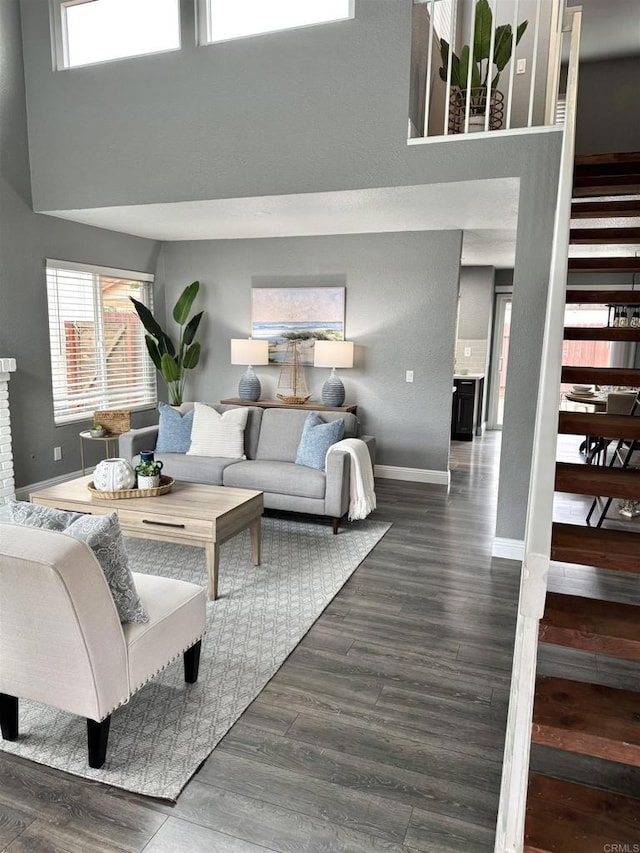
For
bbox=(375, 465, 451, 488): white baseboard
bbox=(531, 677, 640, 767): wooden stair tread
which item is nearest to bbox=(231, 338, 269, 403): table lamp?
bbox=(375, 465, 451, 488): white baseboard

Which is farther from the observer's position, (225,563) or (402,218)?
(402,218)

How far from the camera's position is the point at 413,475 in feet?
20.0

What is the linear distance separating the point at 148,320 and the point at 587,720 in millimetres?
5670

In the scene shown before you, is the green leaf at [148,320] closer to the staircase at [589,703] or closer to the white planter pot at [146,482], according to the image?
the white planter pot at [146,482]

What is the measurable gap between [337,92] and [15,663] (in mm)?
3950

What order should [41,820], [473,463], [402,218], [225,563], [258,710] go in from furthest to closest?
[473,463]
[402,218]
[225,563]
[258,710]
[41,820]

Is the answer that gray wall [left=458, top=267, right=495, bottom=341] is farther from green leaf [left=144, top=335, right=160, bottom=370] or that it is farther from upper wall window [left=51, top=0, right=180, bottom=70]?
upper wall window [left=51, top=0, right=180, bottom=70]

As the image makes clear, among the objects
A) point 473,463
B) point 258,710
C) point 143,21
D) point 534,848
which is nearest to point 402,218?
point 143,21

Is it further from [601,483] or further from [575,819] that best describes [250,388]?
[575,819]

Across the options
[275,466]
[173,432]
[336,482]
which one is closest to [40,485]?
[173,432]

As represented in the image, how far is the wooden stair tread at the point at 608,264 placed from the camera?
334 cm

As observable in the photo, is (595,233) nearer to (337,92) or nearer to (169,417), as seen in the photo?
(337,92)

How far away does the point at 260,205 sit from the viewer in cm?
470

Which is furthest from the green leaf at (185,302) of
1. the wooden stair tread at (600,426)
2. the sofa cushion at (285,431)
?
the wooden stair tread at (600,426)
